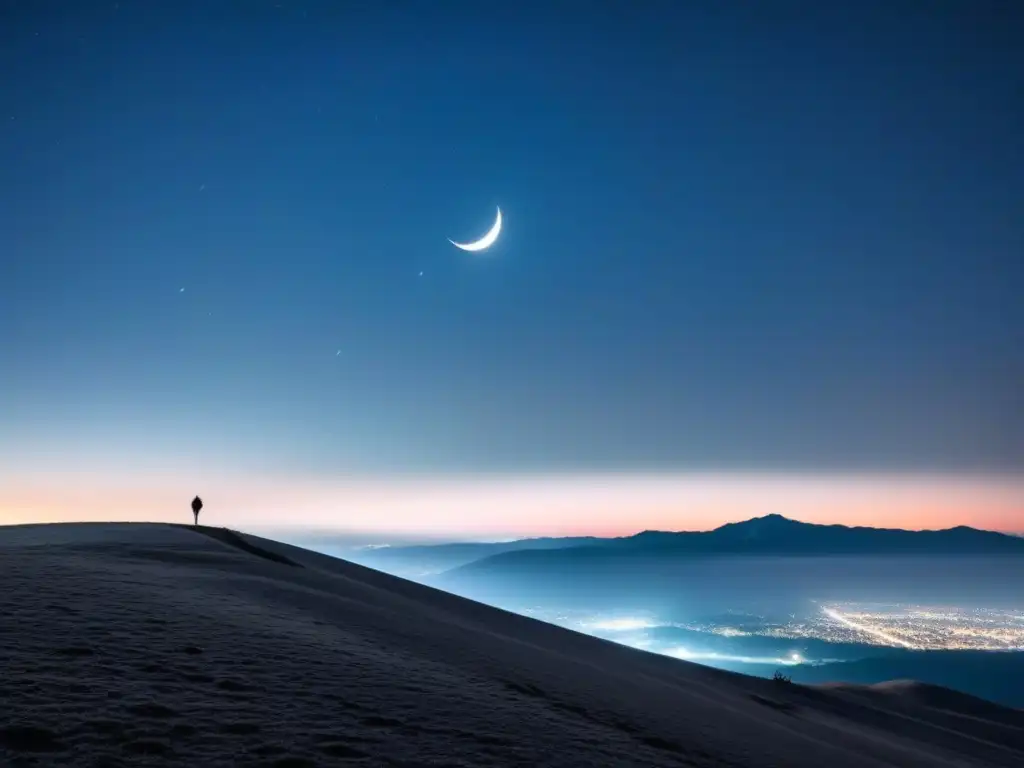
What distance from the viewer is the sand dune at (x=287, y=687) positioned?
17.7ft

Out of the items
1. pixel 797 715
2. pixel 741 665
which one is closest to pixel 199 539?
pixel 797 715

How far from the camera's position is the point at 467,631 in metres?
14.2

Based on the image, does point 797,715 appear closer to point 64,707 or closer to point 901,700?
point 901,700

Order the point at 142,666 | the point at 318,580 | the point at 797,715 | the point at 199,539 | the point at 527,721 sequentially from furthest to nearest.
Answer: the point at 199,539
the point at 797,715
the point at 318,580
the point at 527,721
the point at 142,666

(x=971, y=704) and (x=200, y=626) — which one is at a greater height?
(x=200, y=626)

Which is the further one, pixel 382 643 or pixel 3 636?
pixel 382 643

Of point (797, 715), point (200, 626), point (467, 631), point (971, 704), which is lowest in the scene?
point (971, 704)

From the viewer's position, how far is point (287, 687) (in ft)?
A: 22.5

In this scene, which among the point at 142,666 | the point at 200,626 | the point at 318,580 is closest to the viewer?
the point at 142,666

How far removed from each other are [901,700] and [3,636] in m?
37.2

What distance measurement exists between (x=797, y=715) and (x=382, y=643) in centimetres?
1506

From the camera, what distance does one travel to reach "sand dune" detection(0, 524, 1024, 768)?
5402 mm

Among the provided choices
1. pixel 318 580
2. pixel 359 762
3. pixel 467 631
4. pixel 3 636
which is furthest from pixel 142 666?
pixel 318 580

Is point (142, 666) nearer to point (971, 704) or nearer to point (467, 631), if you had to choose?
point (467, 631)
